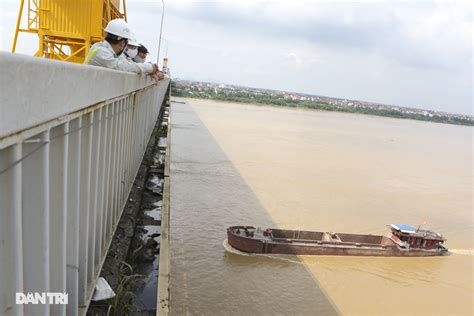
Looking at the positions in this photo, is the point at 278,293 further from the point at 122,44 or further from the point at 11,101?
the point at 11,101

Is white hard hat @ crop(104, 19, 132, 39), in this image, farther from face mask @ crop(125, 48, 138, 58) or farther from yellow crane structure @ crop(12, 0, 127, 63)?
yellow crane structure @ crop(12, 0, 127, 63)

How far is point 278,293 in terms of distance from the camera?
365 inches

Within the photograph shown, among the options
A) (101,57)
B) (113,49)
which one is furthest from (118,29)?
(101,57)

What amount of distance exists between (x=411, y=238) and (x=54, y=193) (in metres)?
12.6

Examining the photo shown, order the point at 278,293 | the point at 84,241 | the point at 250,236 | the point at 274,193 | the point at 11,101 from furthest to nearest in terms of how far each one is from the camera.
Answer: the point at 274,193
the point at 250,236
the point at 278,293
the point at 84,241
the point at 11,101

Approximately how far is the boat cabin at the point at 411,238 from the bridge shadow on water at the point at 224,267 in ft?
12.0

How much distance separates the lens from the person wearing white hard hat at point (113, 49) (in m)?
3.89

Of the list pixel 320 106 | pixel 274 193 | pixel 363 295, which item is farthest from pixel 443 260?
pixel 320 106

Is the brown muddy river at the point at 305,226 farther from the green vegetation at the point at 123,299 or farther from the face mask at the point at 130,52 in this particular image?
the face mask at the point at 130,52

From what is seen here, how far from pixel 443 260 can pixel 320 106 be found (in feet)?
349

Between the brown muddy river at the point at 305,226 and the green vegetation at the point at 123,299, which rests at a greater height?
the green vegetation at the point at 123,299

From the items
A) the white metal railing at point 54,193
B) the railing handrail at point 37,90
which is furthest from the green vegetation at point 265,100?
the railing handrail at point 37,90

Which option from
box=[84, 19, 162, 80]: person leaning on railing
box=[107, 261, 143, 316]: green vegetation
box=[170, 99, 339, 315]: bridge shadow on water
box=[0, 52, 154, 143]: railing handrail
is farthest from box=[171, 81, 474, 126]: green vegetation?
box=[0, 52, 154, 143]: railing handrail

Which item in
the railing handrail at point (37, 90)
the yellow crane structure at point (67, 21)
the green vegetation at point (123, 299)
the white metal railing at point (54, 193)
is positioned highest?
the yellow crane structure at point (67, 21)
